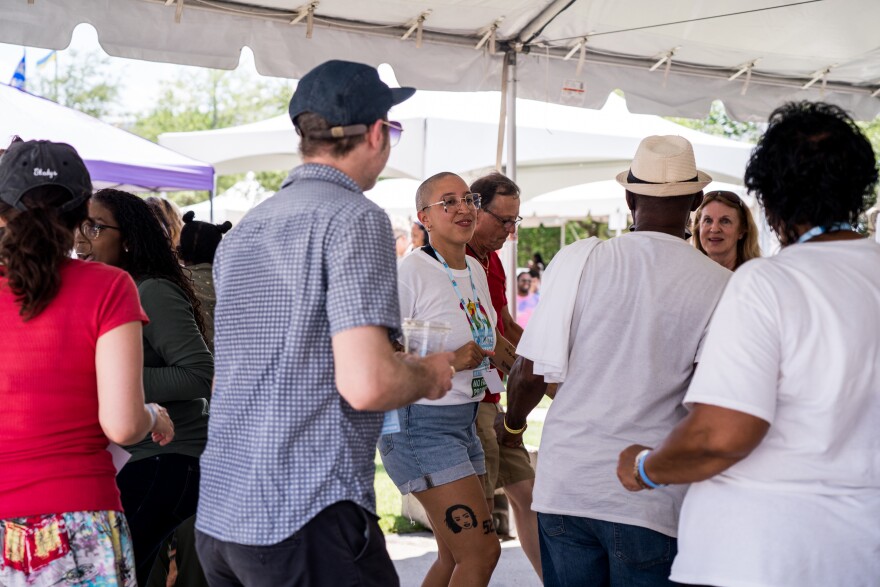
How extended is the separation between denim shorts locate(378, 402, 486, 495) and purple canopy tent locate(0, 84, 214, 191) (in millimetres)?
4600

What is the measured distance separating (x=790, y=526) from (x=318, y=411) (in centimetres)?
100

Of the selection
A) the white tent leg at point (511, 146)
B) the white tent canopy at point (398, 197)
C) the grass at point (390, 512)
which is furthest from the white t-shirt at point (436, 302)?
the white tent canopy at point (398, 197)

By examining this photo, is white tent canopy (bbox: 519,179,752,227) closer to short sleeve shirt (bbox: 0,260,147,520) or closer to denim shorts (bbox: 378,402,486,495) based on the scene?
denim shorts (bbox: 378,402,486,495)

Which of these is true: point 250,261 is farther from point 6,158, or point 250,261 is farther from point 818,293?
point 818,293

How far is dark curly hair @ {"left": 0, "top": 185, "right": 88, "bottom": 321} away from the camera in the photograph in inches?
84.6

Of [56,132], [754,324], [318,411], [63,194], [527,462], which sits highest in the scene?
[56,132]

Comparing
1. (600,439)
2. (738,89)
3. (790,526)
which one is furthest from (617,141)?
(790,526)

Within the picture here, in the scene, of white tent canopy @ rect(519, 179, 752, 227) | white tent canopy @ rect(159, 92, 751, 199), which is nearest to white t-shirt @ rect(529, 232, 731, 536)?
white tent canopy @ rect(159, 92, 751, 199)

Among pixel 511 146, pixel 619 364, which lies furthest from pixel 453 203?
pixel 511 146

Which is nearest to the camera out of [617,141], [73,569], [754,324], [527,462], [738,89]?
[754,324]

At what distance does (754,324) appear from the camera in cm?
192

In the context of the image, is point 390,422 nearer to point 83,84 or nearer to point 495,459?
point 495,459

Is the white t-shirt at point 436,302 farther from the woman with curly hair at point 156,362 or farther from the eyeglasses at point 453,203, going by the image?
the woman with curly hair at point 156,362

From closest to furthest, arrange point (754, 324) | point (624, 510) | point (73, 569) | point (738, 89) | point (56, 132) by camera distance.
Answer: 1. point (754, 324)
2. point (73, 569)
3. point (624, 510)
4. point (738, 89)
5. point (56, 132)
